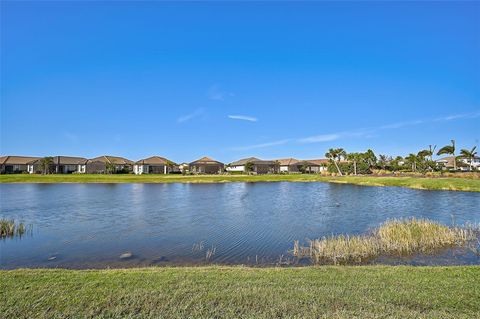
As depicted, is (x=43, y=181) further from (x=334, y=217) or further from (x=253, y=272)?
(x=253, y=272)

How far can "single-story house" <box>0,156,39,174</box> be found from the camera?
88.6 metres

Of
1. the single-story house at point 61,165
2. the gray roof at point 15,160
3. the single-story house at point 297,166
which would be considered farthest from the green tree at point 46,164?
the single-story house at point 297,166

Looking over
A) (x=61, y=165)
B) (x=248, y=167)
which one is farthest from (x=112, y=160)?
(x=248, y=167)

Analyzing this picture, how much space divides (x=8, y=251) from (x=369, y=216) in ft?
75.1

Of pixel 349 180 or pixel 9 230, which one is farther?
pixel 349 180

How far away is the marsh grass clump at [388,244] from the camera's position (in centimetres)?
1246

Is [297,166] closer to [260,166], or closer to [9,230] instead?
[260,166]

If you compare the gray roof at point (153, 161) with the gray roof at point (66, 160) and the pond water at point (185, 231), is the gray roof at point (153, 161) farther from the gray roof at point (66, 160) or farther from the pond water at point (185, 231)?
the pond water at point (185, 231)

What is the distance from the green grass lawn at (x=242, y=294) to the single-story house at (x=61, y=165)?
95360 millimetres

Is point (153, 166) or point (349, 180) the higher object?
point (153, 166)

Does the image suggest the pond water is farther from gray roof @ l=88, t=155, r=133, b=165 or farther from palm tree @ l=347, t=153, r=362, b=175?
gray roof @ l=88, t=155, r=133, b=165

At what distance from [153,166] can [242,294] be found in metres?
100

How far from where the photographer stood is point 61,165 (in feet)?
306

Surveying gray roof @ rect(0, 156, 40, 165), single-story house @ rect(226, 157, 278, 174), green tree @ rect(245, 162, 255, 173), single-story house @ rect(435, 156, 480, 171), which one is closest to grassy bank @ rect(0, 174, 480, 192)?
gray roof @ rect(0, 156, 40, 165)
